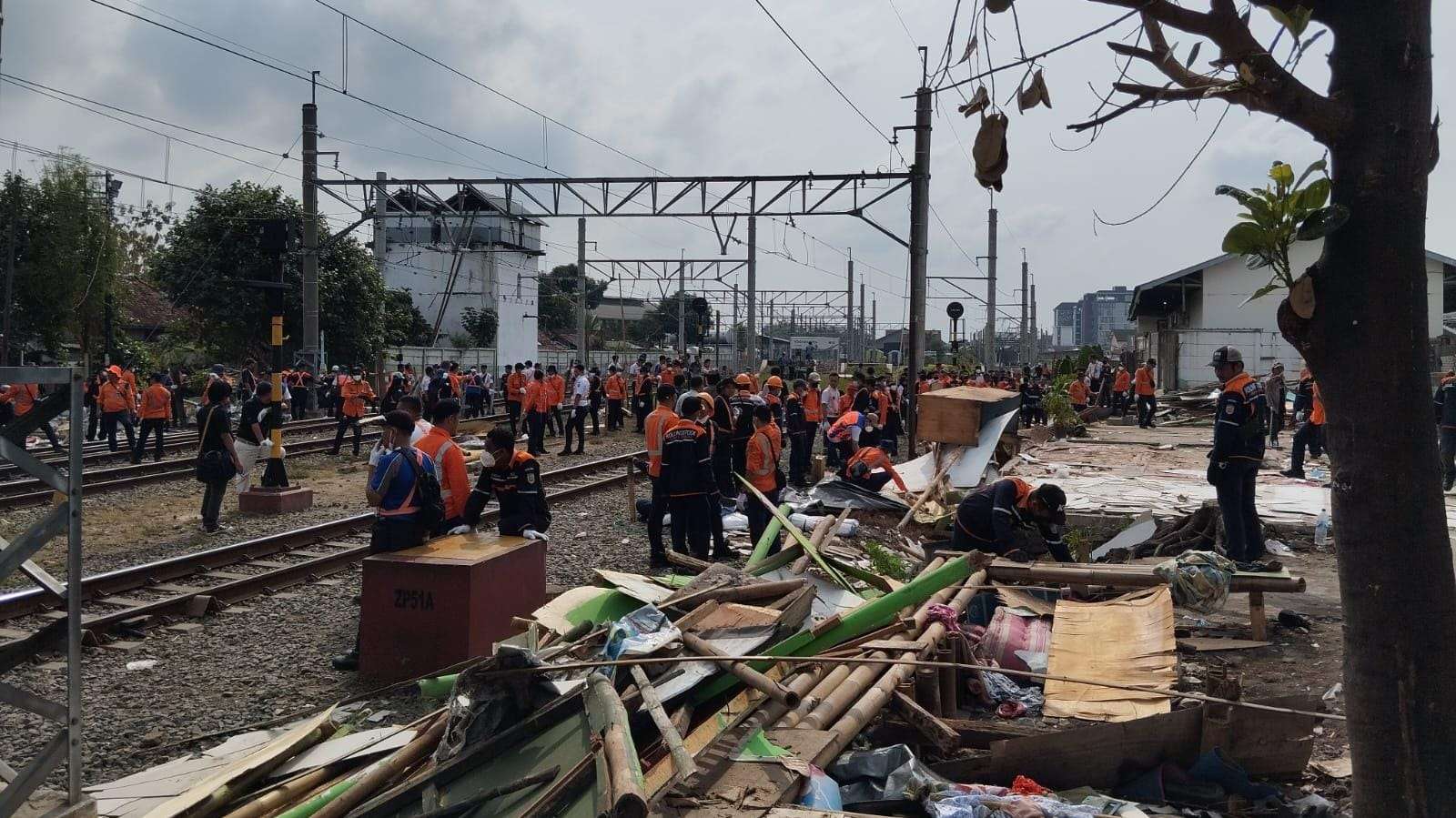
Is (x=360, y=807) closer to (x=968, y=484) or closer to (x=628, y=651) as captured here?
(x=628, y=651)

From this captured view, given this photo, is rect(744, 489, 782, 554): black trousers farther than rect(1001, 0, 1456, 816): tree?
Yes

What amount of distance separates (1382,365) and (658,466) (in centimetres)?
845

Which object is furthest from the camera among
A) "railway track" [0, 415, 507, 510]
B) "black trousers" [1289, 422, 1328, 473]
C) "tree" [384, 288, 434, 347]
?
"tree" [384, 288, 434, 347]

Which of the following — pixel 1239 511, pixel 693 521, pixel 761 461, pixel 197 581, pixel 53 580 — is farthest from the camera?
pixel 761 461

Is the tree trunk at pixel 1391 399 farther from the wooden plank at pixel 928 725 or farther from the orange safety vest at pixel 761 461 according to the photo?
the orange safety vest at pixel 761 461

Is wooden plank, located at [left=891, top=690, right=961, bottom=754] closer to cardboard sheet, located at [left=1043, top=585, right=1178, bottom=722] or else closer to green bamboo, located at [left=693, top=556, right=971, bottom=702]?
green bamboo, located at [left=693, top=556, right=971, bottom=702]

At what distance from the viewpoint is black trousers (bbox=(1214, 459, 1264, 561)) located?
9.78 m

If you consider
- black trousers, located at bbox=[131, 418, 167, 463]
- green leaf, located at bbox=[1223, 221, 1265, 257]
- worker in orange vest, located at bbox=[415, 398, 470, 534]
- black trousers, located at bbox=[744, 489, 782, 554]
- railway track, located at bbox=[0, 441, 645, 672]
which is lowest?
railway track, located at bbox=[0, 441, 645, 672]

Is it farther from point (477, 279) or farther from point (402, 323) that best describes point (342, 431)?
point (477, 279)

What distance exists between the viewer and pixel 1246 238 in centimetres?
301

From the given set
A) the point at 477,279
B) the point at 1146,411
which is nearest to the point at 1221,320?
the point at 1146,411

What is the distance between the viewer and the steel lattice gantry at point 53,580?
4.21 meters

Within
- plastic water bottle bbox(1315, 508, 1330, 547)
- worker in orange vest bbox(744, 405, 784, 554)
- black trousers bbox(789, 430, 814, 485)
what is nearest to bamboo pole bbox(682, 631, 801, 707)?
worker in orange vest bbox(744, 405, 784, 554)

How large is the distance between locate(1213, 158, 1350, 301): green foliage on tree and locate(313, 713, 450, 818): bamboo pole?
3618 millimetres
